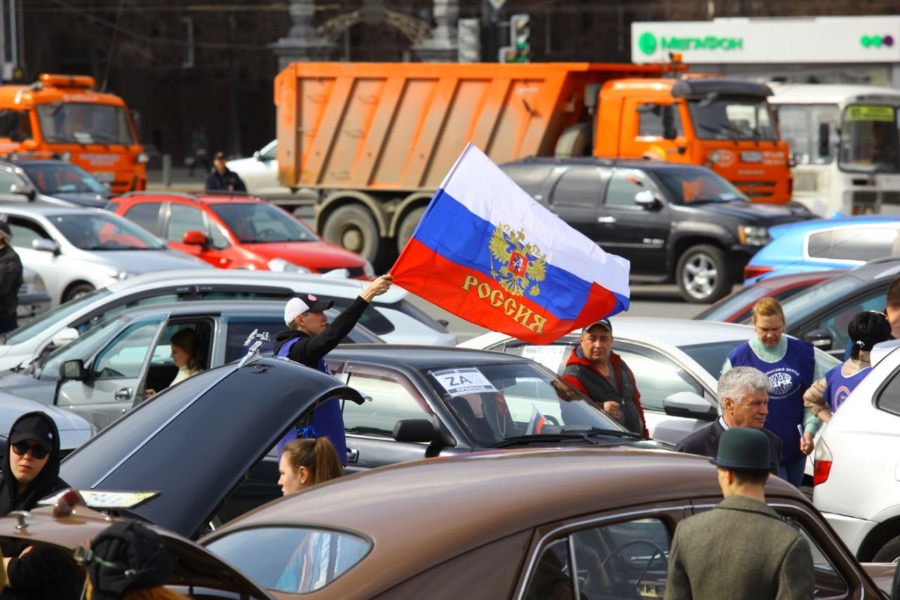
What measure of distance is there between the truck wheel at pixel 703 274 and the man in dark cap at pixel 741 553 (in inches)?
678

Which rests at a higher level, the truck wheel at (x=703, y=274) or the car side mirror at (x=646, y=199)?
the car side mirror at (x=646, y=199)

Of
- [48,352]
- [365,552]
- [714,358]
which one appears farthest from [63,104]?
[365,552]

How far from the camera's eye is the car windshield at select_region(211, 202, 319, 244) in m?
19.2

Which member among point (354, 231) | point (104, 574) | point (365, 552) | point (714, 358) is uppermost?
point (104, 574)

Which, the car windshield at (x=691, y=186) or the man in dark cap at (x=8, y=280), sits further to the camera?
the car windshield at (x=691, y=186)

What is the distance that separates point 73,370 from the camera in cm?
955

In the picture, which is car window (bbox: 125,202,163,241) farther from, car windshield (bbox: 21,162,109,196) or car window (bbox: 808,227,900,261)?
car window (bbox: 808,227,900,261)

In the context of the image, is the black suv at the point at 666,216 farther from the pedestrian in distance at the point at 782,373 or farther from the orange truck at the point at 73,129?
the pedestrian in distance at the point at 782,373

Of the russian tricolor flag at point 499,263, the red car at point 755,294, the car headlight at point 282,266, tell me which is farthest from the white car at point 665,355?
the car headlight at point 282,266

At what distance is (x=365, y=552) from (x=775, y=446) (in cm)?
312

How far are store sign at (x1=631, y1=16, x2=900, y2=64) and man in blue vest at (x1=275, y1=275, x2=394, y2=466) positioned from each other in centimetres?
3001

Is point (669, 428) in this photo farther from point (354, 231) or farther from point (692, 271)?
point (354, 231)

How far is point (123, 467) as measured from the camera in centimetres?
555

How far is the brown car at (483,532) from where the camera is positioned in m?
3.88
